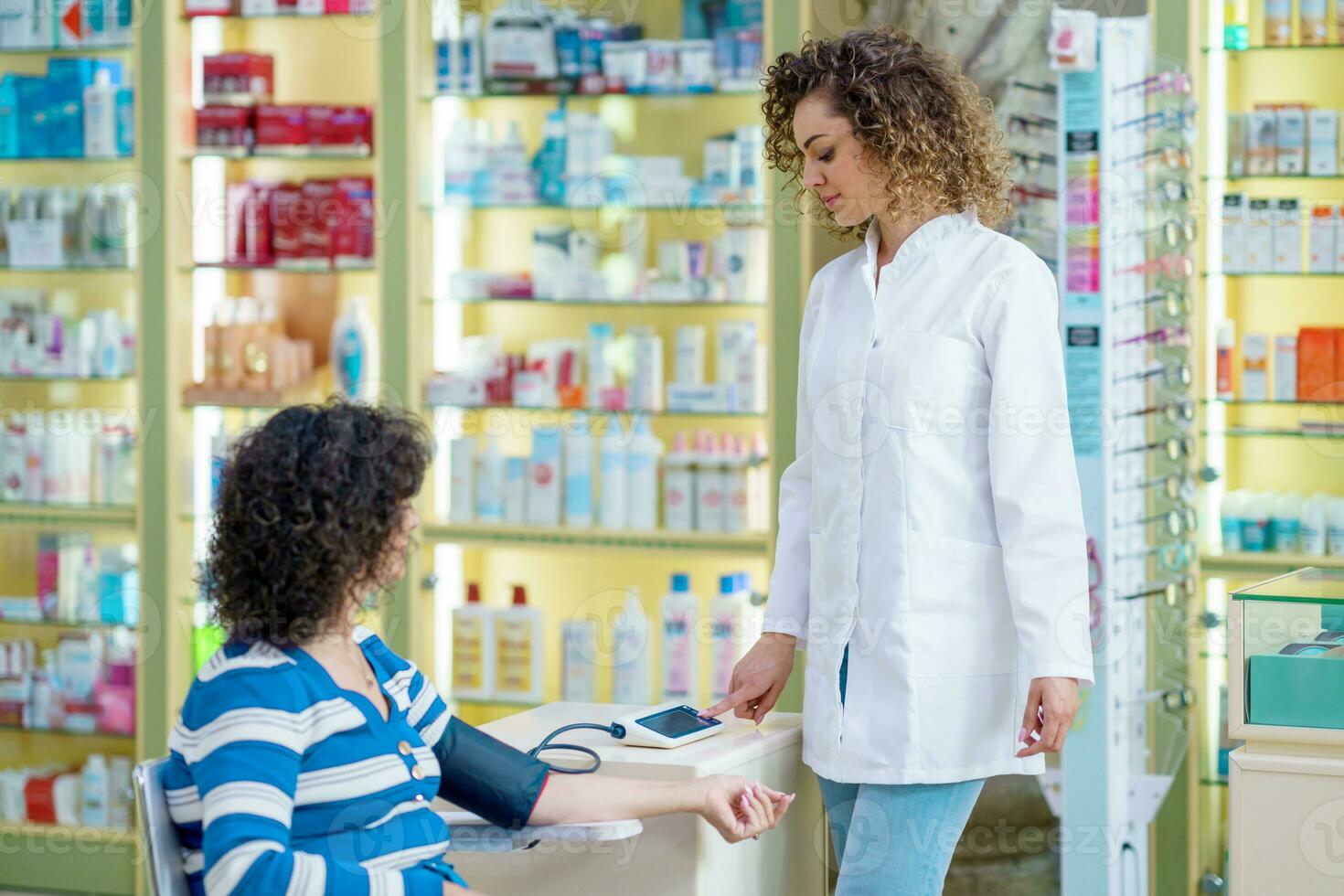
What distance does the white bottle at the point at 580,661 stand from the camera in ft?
12.6

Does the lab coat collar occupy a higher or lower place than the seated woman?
higher

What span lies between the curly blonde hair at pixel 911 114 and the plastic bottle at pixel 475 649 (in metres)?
2.24

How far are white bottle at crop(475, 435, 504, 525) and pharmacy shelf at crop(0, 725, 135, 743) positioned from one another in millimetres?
1196

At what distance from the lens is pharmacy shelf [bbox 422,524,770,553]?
145 inches

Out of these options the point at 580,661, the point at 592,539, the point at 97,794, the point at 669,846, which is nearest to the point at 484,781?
the point at 669,846

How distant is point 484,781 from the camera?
5.61 ft

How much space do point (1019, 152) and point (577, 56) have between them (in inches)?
49.5

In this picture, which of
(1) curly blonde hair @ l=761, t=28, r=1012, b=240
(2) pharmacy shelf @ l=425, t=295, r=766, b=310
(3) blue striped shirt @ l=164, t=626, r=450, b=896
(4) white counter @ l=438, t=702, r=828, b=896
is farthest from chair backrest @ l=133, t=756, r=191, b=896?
(2) pharmacy shelf @ l=425, t=295, r=766, b=310

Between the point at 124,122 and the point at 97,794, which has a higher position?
the point at 124,122

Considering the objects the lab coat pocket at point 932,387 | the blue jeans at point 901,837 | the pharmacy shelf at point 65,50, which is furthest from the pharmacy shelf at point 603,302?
the blue jeans at point 901,837

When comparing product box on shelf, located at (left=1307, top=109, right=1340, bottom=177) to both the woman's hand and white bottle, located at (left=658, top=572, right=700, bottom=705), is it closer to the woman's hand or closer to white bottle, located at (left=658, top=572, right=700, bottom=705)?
white bottle, located at (left=658, top=572, right=700, bottom=705)

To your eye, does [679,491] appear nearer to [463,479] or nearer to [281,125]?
[463,479]

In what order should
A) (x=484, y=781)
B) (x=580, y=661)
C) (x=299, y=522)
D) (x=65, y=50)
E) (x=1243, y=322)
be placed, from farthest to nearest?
(x=65, y=50), (x=580, y=661), (x=1243, y=322), (x=484, y=781), (x=299, y=522)

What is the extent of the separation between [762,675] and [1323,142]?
7.35ft
